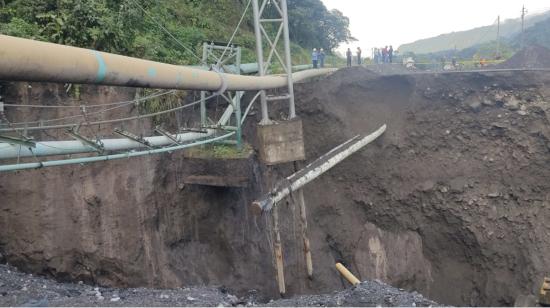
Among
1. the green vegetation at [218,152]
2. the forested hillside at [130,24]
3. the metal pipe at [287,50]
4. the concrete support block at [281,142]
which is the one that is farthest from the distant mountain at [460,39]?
the green vegetation at [218,152]

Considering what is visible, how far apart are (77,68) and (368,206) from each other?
11.6 meters

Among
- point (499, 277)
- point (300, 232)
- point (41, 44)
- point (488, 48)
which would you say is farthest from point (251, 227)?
point (488, 48)

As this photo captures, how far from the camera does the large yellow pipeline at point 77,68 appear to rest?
9.03ft

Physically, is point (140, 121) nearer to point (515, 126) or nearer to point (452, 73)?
point (452, 73)

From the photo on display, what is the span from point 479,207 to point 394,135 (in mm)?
3176

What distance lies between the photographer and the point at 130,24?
12.3 m

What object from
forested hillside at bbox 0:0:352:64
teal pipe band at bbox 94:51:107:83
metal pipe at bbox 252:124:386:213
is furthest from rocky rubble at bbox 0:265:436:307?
forested hillside at bbox 0:0:352:64

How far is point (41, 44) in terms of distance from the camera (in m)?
2.93

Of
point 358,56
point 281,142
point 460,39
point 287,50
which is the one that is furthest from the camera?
point 460,39

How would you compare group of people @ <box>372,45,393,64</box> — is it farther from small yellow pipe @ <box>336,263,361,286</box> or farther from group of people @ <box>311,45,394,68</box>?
small yellow pipe @ <box>336,263,361,286</box>

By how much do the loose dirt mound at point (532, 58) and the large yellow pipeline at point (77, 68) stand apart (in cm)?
1437

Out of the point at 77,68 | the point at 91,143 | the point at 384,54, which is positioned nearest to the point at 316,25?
the point at 384,54

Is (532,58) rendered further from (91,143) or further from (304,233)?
(91,143)

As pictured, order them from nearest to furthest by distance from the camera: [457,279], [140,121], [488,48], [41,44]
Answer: [41,44]
[140,121]
[457,279]
[488,48]
